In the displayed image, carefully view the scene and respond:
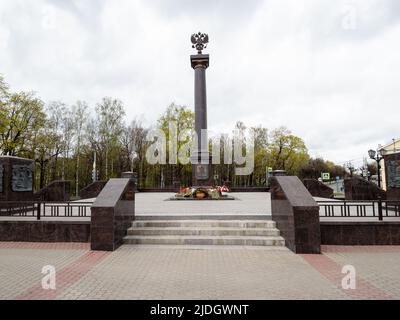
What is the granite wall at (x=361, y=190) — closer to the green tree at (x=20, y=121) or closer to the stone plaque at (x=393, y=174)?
the stone plaque at (x=393, y=174)

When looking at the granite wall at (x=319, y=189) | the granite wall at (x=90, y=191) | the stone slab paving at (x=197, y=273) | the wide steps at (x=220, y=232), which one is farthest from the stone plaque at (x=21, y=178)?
the granite wall at (x=319, y=189)

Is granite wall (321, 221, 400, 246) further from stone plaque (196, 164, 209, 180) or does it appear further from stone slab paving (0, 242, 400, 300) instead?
stone plaque (196, 164, 209, 180)

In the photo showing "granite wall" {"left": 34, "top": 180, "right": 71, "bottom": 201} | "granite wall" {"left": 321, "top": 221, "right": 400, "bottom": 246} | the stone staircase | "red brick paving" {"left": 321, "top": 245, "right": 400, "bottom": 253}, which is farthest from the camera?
"granite wall" {"left": 34, "top": 180, "right": 71, "bottom": 201}

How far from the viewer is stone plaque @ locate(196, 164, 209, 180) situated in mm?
19727

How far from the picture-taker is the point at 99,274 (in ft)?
18.8

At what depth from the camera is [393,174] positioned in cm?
1210

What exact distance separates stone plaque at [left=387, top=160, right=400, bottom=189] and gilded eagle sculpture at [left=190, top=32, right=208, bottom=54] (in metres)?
16.4

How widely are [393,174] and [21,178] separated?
56.2 feet

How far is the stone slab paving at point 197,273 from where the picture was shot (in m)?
4.70

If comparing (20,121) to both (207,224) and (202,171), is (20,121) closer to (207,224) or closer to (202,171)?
(202,171)

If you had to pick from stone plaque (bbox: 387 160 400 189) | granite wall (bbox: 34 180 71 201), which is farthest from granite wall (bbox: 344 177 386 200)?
granite wall (bbox: 34 180 71 201)

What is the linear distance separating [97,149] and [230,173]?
2367 cm
